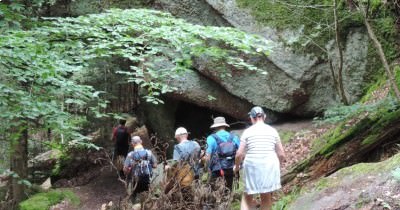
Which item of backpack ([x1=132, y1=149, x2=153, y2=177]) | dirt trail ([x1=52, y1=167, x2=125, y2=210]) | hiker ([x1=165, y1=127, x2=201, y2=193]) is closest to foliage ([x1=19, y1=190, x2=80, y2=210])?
dirt trail ([x1=52, y1=167, x2=125, y2=210])

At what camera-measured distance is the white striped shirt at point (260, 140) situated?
4961 mm

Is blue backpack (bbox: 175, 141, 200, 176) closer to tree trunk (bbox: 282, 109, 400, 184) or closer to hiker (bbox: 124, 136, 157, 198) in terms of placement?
hiker (bbox: 124, 136, 157, 198)

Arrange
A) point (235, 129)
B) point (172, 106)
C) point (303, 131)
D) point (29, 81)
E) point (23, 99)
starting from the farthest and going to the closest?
point (172, 106), point (235, 129), point (303, 131), point (29, 81), point (23, 99)

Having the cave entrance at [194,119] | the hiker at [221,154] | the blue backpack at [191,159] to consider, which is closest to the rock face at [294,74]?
the cave entrance at [194,119]

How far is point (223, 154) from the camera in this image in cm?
593

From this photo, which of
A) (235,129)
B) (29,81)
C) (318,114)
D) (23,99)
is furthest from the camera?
(235,129)

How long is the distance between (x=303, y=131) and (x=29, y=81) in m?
7.63

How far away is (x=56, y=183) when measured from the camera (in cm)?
1373

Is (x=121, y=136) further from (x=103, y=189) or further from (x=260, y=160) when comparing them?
(x=260, y=160)

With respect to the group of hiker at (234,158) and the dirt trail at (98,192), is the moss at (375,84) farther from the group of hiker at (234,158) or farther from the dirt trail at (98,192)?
the dirt trail at (98,192)

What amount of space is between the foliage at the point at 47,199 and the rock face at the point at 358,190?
23.7 ft

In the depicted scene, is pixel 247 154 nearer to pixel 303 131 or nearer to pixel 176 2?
pixel 303 131

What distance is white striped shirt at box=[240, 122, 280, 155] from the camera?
195 inches

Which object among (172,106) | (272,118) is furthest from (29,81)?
(172,106)
